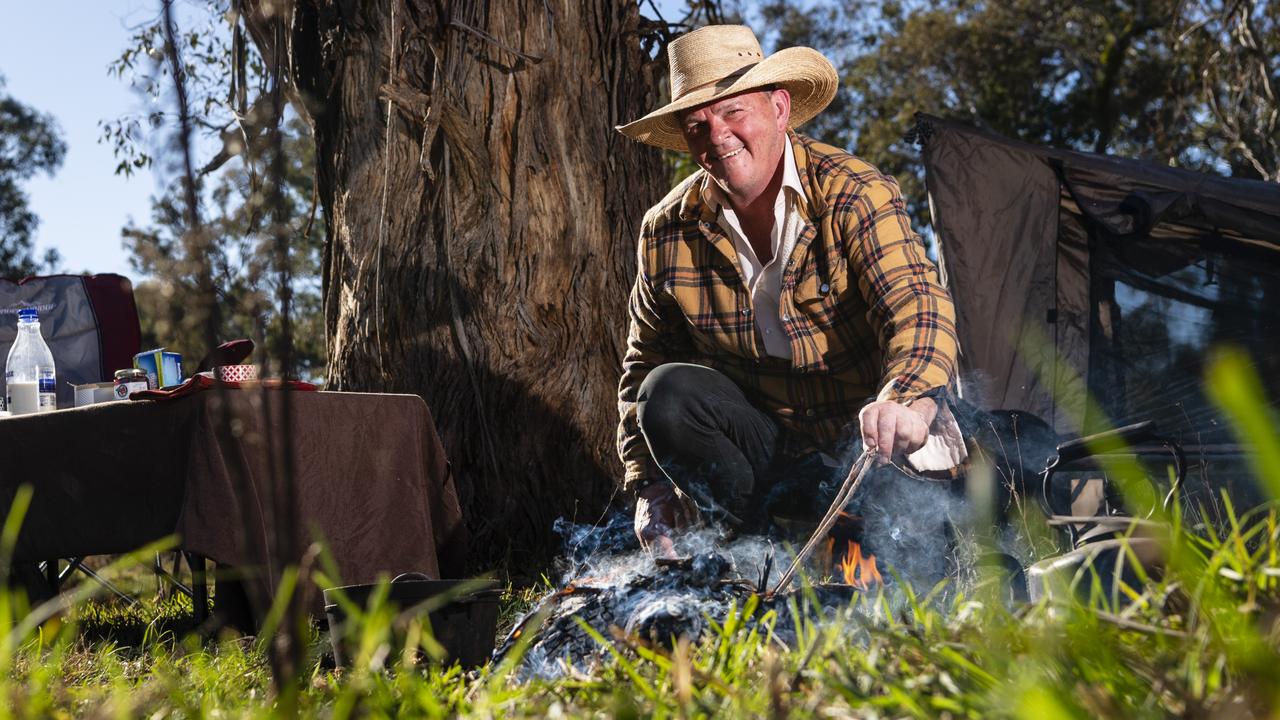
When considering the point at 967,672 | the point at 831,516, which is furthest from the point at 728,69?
the point at 967,672

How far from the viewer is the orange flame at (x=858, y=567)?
2590 mm

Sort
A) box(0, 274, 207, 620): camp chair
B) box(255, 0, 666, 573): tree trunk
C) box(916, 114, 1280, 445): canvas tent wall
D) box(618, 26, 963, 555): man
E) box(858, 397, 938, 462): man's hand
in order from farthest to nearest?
box(916, 114, 1280, 445): canvas tent wall < box(0, 274, 207, 620): camp chair < box(255, 0, 666, 573): tree trunk < box(618, 26, 963, 555): man < box(858, 397, 938, 462): man's hand

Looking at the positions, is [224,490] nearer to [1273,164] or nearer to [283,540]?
[283,540]

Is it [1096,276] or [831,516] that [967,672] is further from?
[1096,276]

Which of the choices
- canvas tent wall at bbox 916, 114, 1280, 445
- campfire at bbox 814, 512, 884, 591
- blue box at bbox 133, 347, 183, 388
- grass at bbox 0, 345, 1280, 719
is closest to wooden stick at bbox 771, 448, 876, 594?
grass at bbox 0, 345, 1280, 719

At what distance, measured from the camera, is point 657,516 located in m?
2.87

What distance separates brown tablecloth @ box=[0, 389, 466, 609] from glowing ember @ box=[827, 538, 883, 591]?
1353 millimetres

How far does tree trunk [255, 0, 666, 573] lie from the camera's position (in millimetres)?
4367

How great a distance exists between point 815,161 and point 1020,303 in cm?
252

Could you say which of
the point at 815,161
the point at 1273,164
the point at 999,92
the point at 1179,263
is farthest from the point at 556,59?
the point at 999,92

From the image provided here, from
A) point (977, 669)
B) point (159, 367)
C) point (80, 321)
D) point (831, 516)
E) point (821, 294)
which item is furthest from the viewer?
point (80, 321)

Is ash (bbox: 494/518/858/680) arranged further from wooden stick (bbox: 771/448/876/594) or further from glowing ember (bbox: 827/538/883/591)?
glowing ember (bbox: 827/538/883/591)

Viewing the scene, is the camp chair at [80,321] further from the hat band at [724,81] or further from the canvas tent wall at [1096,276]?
the canvas tent wall at [1096,276]

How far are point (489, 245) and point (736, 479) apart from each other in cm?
183
